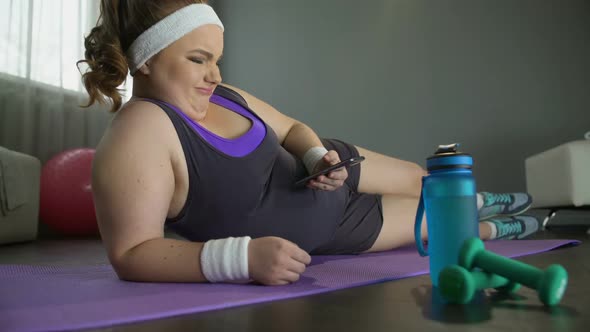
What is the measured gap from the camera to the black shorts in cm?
116

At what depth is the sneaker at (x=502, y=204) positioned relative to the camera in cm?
140

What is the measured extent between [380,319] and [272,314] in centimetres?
13

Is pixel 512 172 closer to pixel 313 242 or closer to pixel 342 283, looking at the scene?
pixel 313 242

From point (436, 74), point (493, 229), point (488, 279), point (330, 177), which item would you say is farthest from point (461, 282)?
point (436, 74)

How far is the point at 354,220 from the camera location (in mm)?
1181

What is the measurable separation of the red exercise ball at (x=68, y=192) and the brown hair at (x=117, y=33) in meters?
1.44

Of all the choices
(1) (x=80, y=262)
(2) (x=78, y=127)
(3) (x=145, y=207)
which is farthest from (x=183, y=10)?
(2) (x=78, y=127)

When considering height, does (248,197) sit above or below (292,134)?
below

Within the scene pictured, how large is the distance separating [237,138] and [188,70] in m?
0.16

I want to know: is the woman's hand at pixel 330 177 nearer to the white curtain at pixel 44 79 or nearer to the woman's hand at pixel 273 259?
the woman's hand at pixel 273 259

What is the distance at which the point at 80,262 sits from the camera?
4.12 feet

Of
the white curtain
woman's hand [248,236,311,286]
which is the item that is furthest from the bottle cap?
the white curtain

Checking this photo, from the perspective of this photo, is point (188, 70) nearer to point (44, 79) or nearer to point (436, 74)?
point (44, 79)

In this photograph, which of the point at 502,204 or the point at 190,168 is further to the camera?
the point at 502,204
